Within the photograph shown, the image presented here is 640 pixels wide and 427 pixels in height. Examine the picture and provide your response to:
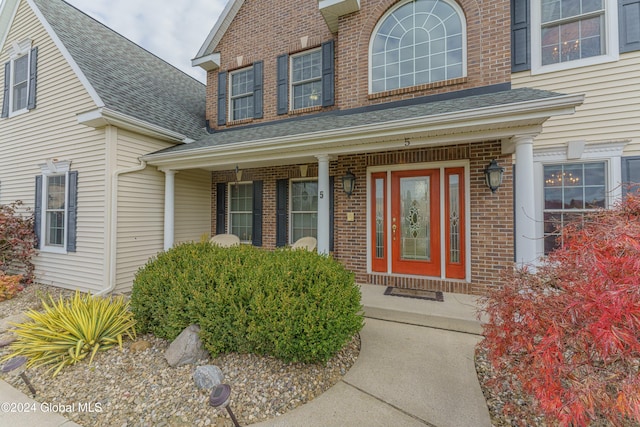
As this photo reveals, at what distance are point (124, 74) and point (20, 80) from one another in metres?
2.65

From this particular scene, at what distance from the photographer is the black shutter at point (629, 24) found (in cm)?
430

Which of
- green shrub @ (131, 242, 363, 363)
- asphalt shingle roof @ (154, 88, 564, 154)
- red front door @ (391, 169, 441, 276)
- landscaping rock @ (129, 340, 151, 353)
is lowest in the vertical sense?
landscaping rock @ (129, 340, 151, 353)

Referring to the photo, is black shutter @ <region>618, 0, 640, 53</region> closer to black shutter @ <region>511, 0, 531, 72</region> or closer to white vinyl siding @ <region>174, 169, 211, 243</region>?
black shutter @ <region>511, 0, 531, 72</region>

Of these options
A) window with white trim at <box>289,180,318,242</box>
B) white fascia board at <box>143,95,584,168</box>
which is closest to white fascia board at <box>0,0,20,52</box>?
white fascia board at <box>143,95,584,168</box>

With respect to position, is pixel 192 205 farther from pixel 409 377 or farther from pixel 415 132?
pixel 409 377

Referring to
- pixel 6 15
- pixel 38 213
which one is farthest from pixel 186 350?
pixel 6 15

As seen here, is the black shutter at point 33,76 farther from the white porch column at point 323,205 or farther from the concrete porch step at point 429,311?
the concrete porch step at point 429,311

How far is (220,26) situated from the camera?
294 inches

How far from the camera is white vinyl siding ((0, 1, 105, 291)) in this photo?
5.54m

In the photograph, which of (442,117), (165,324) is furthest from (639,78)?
(165,324)

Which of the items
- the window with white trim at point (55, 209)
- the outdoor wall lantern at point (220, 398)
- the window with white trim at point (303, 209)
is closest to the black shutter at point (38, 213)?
the window with white trim at point (55, 209)

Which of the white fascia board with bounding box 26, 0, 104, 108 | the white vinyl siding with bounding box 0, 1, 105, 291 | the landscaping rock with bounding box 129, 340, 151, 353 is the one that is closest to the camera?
the landscaping rock with bounding box 129, 340, 151, 353

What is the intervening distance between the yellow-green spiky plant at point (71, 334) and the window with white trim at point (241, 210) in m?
3.77

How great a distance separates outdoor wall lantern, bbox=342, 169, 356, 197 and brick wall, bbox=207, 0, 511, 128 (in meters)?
1.54
